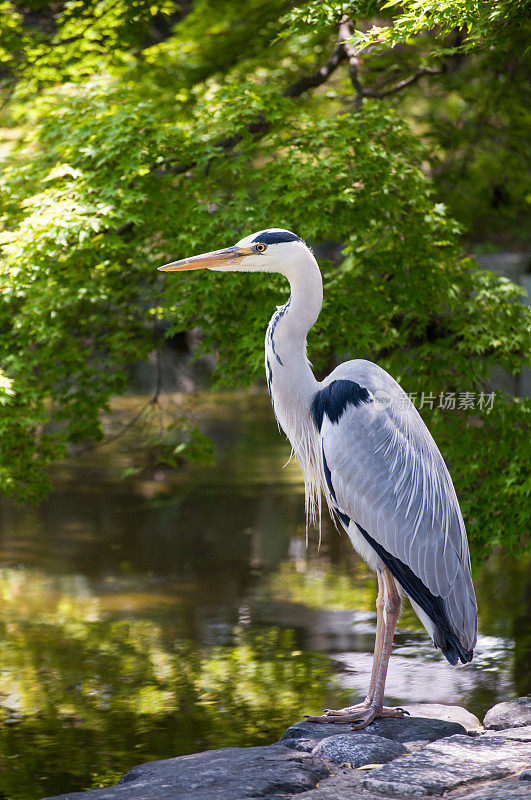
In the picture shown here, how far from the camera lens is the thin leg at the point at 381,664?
4.06 m

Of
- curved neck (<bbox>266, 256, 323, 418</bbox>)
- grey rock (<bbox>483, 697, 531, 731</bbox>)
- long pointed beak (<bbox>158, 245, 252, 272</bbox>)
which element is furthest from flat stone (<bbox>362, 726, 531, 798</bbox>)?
long pointed beak (<bbox>158, 245, 252, 272</bbox>)

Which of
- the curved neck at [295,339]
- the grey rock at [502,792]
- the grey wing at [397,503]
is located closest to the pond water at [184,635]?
the grey wing at [397,503]

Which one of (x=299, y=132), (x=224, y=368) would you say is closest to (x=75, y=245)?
(x=224, y=368)

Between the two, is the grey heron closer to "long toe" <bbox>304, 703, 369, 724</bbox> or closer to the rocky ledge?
"long toe" <bbox>304, 703, 369, 724</bbox>

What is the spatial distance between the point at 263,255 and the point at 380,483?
113 centimetres

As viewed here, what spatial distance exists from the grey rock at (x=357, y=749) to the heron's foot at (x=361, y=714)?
171 mm

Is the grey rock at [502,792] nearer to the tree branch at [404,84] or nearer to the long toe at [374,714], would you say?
the long toe at [374,714]

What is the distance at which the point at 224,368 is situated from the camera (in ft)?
21.0

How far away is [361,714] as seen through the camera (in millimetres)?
4105

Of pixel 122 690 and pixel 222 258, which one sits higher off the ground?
pixel 222 258

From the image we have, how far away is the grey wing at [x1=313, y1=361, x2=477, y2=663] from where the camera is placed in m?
4.04

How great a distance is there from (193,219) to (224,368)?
100 centimetres

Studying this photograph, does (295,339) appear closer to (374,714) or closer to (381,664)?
(381,664)

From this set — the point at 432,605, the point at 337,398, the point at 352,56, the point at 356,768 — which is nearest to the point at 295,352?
the point at 337,398
